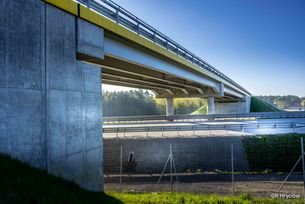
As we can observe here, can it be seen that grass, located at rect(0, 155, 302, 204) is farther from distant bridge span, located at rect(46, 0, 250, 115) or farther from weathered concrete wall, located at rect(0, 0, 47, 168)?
distant bridge span, located at rect(46, 0, 250, 115)

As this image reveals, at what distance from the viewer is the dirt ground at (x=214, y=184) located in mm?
12594

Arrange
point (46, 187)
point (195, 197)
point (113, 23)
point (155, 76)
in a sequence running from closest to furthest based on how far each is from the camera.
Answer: point (46, 187) < point (195, 197) < point (113, 23) < point (155, 76)

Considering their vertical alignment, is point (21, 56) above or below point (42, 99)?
above

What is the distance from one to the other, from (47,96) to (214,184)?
9.43 m

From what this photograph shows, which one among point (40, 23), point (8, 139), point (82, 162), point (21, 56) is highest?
point (40, 23)

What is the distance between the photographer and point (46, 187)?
6.41m

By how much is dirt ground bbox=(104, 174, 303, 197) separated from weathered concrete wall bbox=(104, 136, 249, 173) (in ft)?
8.53

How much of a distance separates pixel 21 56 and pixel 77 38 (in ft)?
9.64

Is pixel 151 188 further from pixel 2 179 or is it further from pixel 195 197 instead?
pixel 2 179

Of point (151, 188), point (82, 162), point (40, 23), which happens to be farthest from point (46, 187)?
point (151, 188)

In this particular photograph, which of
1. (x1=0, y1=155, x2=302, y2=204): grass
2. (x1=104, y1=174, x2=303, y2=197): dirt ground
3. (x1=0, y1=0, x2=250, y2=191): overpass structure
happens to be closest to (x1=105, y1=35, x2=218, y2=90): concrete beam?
(x1=0, y1=0, x2=250, y2=191): overpass structure

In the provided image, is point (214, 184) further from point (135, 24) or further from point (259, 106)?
point (259, 106)

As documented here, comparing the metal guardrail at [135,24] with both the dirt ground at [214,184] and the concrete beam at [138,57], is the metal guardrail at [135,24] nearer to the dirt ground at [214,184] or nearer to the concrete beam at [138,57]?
the concrete beam at [138,57]

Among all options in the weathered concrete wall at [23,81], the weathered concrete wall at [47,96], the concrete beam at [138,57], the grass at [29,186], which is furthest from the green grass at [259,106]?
the grass at [29,186]
